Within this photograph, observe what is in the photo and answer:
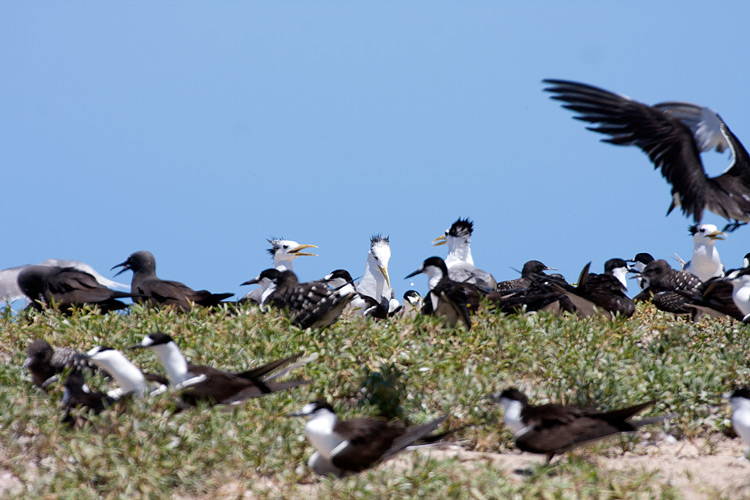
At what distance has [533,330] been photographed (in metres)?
8.91

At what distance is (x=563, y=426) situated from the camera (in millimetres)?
5797

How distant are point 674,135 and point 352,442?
18.3ft

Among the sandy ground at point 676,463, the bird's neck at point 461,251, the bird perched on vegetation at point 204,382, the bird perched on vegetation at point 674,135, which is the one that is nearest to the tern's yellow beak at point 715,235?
the bird's neck at point 461,251

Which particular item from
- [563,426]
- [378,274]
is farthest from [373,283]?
[563,426]

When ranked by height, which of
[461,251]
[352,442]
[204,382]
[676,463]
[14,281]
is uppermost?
[14,281]

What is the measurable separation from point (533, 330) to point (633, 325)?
1.61 meters

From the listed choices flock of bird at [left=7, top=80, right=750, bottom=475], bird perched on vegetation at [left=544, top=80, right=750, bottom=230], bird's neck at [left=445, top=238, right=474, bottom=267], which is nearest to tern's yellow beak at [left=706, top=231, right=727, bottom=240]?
flock of bird at [left=7, top=80, right=750, bottom=475]

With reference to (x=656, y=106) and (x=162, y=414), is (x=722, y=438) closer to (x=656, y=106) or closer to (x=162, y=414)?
(x=656, y=106)

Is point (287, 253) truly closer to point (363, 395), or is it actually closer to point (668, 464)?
point (363, 395)

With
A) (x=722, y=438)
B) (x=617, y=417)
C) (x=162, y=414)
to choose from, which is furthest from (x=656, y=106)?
(x=162, y=414)

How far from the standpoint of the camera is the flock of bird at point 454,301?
575 centimetres

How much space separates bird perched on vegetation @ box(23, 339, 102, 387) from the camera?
23.0ft

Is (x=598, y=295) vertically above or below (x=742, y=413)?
above

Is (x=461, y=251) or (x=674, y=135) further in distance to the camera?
(x=461, y=251)
